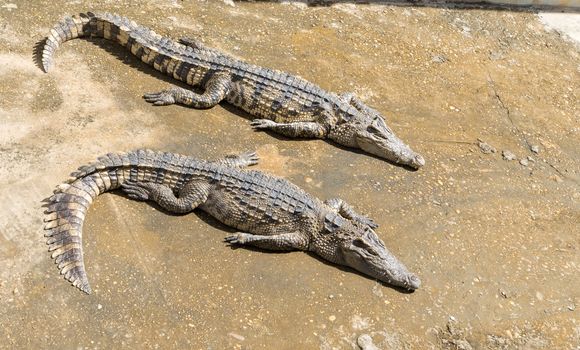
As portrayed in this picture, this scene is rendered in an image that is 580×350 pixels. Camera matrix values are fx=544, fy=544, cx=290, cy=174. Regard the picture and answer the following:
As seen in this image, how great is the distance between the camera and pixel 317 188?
756 centimetres

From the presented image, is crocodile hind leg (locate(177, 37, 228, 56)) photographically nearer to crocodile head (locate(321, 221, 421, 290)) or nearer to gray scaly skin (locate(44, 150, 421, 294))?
gray scaly skin (locate(44, 150, 421, 294))

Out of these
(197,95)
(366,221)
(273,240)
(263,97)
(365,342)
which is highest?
(263,97)

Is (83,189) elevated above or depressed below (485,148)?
below

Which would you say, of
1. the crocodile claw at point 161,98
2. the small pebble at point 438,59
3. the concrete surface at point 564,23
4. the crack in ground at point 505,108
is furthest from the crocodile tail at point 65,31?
the concrete surface at point 564,23

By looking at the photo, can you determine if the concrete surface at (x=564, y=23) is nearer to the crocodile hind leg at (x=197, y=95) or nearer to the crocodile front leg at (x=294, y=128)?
the crocodile front leg at (x=294, y=128)

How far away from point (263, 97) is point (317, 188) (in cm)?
179

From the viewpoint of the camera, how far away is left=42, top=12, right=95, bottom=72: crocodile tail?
329 inches

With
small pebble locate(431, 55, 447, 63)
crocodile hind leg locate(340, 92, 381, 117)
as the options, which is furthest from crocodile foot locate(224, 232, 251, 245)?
small pebble locate(431, 55, 447, 63)

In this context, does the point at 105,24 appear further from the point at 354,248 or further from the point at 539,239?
the point at 539,239

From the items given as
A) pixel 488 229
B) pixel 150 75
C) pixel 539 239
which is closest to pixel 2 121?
pixel 150 75

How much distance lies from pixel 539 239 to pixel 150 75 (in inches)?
249

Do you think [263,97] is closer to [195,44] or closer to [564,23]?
[195,44]

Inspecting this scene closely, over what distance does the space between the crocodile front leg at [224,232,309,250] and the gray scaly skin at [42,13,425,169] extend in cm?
216

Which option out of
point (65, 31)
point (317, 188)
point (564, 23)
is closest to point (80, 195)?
point (317, 188)
